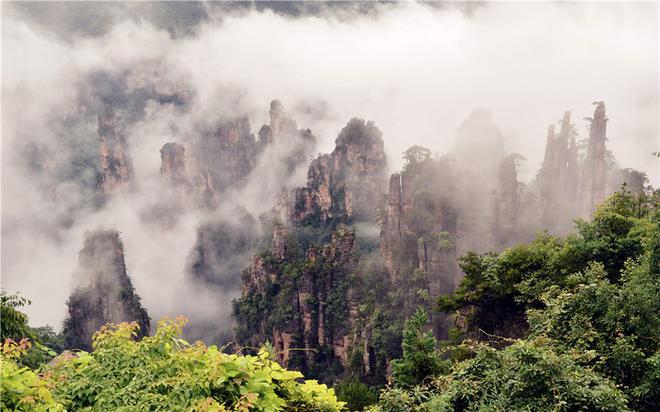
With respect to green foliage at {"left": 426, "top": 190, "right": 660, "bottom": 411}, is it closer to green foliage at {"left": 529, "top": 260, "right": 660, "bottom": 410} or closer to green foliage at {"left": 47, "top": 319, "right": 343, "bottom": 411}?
green foliage at {"left": 529, "top": 260, "right": 660, "bottom": 410}

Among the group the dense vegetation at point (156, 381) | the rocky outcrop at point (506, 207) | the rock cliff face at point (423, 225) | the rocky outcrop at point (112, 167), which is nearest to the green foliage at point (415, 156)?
the rock cliff face at point (423, 225)

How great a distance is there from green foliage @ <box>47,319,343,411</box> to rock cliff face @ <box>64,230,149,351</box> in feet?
184

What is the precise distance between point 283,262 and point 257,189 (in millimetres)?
53971

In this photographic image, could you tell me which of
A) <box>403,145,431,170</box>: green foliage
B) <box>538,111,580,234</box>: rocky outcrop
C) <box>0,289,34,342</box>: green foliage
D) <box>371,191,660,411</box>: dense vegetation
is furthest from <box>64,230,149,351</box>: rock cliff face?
<box>371,191,660,411</box>: dense vegetation

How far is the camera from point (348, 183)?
82438 mm

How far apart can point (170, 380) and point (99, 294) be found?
59992mm

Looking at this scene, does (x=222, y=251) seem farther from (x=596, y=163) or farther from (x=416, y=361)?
(x=416, y=361)

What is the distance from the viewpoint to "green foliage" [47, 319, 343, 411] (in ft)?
23.8

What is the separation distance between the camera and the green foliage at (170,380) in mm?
7262

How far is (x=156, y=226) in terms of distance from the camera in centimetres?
11444

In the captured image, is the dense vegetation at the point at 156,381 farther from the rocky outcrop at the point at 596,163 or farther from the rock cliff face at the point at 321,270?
the rocky outcrop at the point at 596,163

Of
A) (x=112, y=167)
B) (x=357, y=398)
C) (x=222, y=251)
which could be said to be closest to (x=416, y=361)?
(x=357, y=398)

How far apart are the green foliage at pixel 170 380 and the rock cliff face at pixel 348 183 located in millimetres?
72881

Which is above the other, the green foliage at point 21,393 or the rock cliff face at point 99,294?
the rock cliff face at point 99,294
